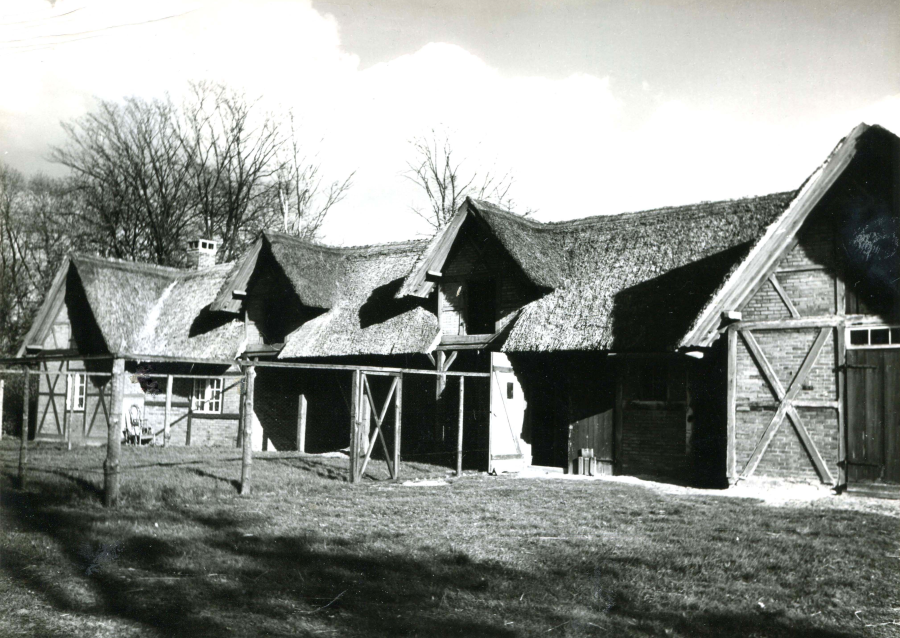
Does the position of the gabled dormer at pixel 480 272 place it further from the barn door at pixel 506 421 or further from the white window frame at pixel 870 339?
the white window frame at pixel 870 339

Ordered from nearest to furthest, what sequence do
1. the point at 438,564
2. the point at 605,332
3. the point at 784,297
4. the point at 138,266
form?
1. the point at 438,564
2. the point at 784,297
3. the point at 605,332
4. the point at 138,266

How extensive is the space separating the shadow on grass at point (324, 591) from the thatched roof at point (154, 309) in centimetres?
1572

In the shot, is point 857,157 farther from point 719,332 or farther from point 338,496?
point 338,496

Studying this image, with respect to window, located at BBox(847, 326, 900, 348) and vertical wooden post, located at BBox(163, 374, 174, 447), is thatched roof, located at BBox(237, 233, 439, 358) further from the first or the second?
window, located at BBox(847, 326, 900, 348)

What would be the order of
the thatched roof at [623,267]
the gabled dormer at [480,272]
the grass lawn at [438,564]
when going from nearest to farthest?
the grass lawn at [438,564]
the thatched roof at [623,267]
the gabled dormer at [480,272]

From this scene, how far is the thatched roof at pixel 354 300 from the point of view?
65.7 feet

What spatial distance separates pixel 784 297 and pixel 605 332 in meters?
3.83

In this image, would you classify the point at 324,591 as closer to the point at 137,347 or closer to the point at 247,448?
the point at 247,448

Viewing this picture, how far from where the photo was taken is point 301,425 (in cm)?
2252

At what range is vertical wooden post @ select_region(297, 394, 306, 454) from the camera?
22.4 metres

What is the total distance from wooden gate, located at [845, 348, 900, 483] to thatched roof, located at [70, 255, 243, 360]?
55.4 ft

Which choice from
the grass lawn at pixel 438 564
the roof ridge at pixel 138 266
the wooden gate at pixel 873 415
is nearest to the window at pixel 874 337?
the wooden gate at pixel 873 415

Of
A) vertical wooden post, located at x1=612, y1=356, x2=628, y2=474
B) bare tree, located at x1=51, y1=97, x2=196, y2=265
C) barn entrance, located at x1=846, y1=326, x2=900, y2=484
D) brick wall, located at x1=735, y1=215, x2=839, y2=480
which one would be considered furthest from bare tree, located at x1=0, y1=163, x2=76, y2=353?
barn entrance, located at x1=846, y1=326, x2=900, y2=484

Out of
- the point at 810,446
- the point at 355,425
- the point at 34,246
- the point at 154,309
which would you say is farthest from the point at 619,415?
the point at 34,246
